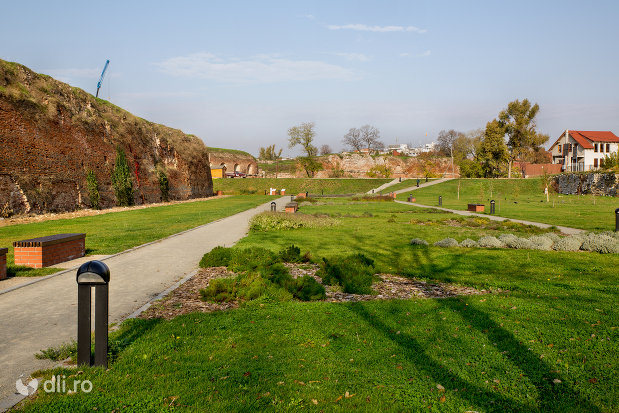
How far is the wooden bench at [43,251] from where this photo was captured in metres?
8.87

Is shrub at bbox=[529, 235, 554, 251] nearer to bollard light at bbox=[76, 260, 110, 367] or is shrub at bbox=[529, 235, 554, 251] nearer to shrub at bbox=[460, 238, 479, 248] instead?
shrub at bbox=[460, 238, 479, 248]

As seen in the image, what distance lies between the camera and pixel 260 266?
8.15 meters

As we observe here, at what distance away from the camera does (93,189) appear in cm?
2602

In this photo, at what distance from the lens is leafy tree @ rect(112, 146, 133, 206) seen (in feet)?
95.2

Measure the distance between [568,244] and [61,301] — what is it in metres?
12.2

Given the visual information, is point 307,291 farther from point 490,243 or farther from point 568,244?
point 568,244

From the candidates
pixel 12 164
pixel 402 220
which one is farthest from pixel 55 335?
pixel 12 164

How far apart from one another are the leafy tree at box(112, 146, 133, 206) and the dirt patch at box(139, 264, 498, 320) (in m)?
24.0

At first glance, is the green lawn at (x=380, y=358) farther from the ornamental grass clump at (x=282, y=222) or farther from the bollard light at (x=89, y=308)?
the ornamental grass clump at (x=282, y=222)

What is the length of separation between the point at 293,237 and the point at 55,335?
9.80m

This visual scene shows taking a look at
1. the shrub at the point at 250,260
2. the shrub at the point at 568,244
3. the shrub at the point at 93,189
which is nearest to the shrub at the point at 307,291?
the shrub at the point at 250,260

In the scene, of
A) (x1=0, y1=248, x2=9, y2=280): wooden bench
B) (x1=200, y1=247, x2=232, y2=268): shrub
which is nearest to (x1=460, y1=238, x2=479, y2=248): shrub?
(x1=200, y1=247, x2=232, y2=268): shrub

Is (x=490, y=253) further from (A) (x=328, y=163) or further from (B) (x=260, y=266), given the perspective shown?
(A) (x=328, y=163)

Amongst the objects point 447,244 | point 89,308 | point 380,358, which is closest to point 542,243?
point 447,244
